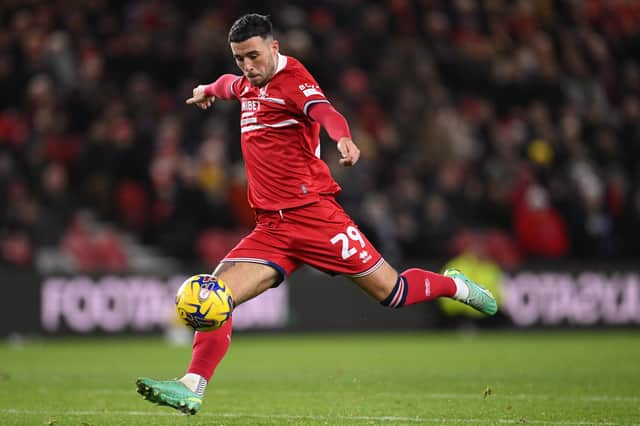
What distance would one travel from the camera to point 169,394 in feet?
22.0

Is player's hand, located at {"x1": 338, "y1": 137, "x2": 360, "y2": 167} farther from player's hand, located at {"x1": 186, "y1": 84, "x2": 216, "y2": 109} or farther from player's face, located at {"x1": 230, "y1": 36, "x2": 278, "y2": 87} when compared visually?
player's hand, located at {"x1": 186, "y1": 84, "x2": 216, "y2": 109}

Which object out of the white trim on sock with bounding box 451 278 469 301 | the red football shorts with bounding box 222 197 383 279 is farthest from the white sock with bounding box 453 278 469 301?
the red football shorts with bounding box 222 197 383 279

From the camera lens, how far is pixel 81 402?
8.70 metres

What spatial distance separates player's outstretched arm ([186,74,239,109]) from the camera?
7984 mm

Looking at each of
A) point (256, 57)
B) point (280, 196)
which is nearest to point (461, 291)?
point (280, 196)

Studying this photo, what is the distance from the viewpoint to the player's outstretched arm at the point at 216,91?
7.98 m

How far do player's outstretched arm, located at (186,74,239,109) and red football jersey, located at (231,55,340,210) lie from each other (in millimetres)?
375

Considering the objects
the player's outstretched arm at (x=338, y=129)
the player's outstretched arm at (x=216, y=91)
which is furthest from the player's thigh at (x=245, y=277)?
the player's outstretched arm at (x=216, y=91)

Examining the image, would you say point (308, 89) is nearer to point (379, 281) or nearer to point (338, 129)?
point (338, 129)

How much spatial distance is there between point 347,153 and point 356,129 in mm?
12546

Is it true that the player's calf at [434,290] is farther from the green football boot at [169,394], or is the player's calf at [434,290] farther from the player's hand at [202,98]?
the player's hand at [202,98]

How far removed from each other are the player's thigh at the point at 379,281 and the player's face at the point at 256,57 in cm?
150

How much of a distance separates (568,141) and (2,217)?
33.0 feet

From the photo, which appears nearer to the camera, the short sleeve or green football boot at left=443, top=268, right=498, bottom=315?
the short sleeve
